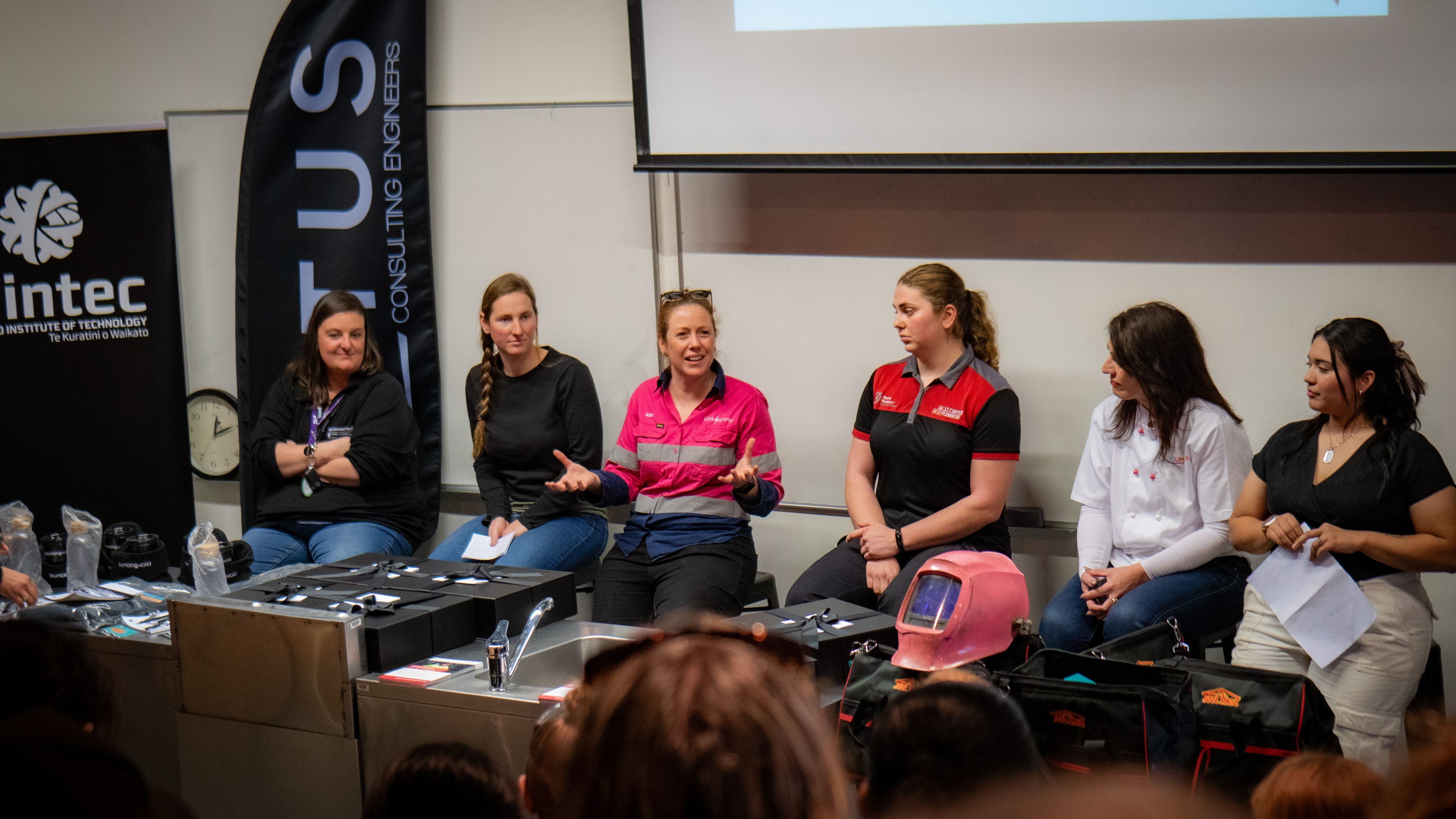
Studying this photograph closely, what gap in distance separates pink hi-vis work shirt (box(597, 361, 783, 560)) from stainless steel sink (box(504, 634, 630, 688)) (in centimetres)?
77

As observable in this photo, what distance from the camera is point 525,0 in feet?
12.6

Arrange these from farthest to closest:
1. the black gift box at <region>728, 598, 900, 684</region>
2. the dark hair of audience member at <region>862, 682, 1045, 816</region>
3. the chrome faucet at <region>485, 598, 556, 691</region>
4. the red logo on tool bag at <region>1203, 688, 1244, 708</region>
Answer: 1. the black gift box at <region>728, 598, 900, 684</region>
2. the chrome faucet at <region>485, 598, 556, 691</region>
3. the red logo on tool bag at <region>1203, 688, 1244, 708</region>
4. the dark hair of audience member at <region>862, 682, 1045, 816</region>

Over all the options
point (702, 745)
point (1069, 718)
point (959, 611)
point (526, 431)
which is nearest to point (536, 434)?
point (526, 431)

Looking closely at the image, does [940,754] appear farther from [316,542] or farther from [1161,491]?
[316,542]

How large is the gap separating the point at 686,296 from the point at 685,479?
1.68ft

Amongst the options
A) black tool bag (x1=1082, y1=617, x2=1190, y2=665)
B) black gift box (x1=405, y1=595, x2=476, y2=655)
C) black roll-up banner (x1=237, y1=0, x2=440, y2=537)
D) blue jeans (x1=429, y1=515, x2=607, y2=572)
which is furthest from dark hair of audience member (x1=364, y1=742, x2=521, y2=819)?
black roll-up banner (x1=237, y1=0, x2=440, y2=537)

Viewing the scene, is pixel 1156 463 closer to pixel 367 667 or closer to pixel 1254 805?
pixel 1254 805

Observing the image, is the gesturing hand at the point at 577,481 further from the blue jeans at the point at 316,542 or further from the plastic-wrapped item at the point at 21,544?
the plastic-wrapped item at the point at 21,544

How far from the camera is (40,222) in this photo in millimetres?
4363

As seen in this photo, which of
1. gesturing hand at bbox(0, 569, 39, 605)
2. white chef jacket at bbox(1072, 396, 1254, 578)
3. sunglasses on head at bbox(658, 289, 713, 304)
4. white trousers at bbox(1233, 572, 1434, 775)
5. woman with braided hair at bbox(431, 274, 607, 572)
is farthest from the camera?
woman with braided hair at bbox(431, 274, 607, 572)

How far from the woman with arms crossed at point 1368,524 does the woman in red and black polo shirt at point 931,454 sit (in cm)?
67

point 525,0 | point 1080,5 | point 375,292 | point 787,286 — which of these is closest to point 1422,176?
point 1080,5

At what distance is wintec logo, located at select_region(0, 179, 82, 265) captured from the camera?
4340 millimetres

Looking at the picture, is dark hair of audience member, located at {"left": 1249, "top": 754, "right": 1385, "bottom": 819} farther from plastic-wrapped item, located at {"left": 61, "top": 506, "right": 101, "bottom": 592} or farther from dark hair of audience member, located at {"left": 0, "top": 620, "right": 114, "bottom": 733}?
plastic-wrapped item, located at {"left": 61, "top": 506, "right": 101, "bottom": 592}
